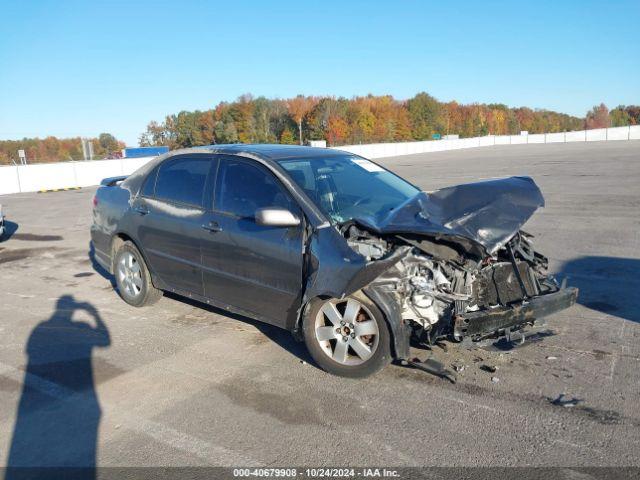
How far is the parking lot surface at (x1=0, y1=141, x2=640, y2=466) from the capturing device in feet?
10.5

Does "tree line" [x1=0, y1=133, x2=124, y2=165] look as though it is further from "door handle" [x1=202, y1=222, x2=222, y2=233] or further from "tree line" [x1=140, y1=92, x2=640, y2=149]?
"door handle" [x1=202, y1=222, x2=222, y2=233]

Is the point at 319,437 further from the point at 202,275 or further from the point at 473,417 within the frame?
the point at 202,275

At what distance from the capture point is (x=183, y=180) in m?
5.46

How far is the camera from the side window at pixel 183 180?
5.22 m

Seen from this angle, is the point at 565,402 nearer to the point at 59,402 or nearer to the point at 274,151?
the point at 274,151

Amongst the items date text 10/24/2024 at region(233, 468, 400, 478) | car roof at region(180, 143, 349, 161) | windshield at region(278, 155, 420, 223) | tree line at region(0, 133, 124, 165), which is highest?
tree line at region(0, 133, 124, 165)

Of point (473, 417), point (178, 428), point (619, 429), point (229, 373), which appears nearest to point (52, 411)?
point (178, 428)

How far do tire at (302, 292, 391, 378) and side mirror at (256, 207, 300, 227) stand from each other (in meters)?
0.64

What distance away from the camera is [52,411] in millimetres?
3779

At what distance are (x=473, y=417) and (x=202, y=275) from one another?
275 cm

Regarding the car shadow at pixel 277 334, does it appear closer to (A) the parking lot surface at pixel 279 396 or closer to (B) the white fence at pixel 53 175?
(A) the parking lot surface at pixel 279 396

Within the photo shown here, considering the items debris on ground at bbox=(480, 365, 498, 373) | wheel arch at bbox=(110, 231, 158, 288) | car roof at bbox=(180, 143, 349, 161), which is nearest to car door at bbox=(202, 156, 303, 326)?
car roof at bbox=(180, 143, 349, 161)

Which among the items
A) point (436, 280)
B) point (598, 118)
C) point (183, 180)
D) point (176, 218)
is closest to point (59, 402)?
point (176, 218)

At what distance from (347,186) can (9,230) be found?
10360mm
